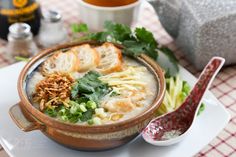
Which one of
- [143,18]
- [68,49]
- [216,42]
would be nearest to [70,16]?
[143,18]

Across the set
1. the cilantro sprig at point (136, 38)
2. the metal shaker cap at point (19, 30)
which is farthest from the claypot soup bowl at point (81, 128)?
the metal shaker cap at point (19, 30)

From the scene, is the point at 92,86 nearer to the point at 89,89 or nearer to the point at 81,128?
the point at 89,89

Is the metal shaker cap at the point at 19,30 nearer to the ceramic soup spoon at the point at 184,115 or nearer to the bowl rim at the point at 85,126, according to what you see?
the bowl rim at the point at 85,126

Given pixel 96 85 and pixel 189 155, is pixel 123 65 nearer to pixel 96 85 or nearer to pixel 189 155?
pixel 96 85

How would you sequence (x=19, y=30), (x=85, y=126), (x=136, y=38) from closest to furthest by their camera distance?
(x=85, y=126) < (x=136, y=38) < (x=19, y=30)

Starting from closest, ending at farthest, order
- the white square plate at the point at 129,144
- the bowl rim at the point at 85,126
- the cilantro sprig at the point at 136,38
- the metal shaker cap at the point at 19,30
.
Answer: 1. the bowl rim at the point at 85,126
2. the white square plate at the point at 129,144
3. the cilantro sprig at the point at 136,38
4. the metal shaker cap at the point at 19,30

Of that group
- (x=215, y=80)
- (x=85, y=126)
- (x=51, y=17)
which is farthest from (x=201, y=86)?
(x=51, y=17)
